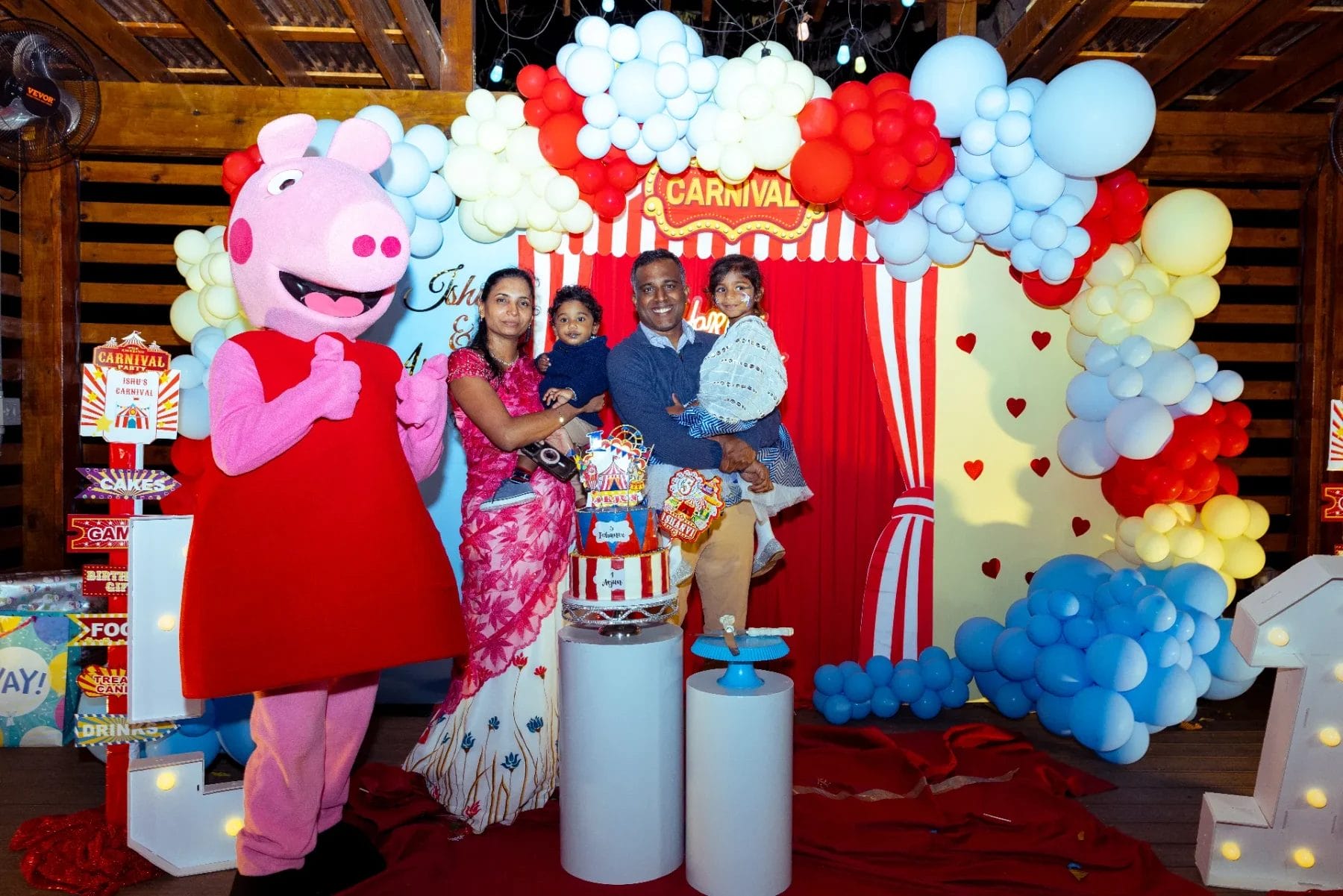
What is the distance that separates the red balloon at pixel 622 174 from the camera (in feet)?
12.0

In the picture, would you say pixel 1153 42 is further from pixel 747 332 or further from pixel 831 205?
pixel 747 332

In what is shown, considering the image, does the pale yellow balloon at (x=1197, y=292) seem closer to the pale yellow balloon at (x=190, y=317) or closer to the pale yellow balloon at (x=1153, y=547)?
the pale yellow balloon at (x=1153, y=547)

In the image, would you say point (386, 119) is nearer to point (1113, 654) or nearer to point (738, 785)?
point (738, 785)

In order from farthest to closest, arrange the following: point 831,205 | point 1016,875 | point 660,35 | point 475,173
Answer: point 831,205 → point 475,173 → point 660,35 → point 1016,875

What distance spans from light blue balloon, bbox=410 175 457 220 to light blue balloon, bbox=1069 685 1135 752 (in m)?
2.99

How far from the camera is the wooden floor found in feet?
9.05

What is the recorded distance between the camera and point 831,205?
408 centimetres

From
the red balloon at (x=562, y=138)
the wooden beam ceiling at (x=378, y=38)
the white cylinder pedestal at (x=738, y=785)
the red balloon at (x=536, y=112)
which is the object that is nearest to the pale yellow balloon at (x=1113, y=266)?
the red balloon at (x=562, y=138)

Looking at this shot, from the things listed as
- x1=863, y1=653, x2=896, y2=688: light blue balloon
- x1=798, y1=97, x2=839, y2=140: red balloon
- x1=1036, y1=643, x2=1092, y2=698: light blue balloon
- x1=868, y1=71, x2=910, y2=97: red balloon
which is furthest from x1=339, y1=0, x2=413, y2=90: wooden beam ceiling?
x1=1036, y1=643, x2=1092, y2=698: light blue balloon

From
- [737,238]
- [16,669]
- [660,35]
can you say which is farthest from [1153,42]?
[16,669]

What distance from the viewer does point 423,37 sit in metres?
4.02

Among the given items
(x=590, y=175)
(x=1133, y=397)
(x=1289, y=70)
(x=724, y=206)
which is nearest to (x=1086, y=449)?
(x=1133, y=397)

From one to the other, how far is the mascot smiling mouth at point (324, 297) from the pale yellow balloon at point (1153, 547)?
3.00 m

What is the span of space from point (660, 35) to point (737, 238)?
0.97m
